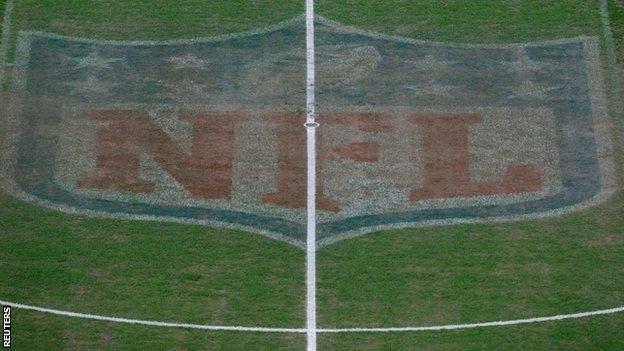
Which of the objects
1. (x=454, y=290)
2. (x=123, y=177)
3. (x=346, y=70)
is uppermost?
(x=346, y=70)

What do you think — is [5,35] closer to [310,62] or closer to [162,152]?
[162,152]

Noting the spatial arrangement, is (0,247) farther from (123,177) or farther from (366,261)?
(366,261)

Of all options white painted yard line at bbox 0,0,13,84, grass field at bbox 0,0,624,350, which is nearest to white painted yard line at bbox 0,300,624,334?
grass field at bbox 0,0,624,350

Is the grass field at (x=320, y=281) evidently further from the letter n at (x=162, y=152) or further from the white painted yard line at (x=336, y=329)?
the letter n at (x=162, y=152)

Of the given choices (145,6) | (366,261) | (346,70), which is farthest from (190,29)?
(366,261)
